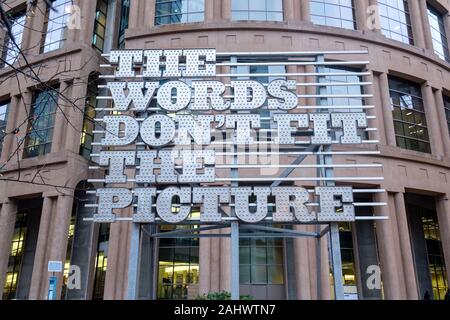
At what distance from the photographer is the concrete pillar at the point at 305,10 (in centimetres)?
2517

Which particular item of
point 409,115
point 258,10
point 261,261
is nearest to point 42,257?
point 261,261

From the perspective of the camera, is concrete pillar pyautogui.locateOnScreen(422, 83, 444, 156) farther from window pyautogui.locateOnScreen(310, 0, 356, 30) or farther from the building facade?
window pyautogui.locateOnScreen(310, 0, 356, 30)

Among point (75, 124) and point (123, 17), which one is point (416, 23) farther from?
point (75, 124)

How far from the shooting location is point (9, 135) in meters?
27.9

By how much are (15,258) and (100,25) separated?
57.0ft

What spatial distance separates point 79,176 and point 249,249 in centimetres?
1086

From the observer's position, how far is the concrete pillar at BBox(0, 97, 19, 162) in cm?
2738

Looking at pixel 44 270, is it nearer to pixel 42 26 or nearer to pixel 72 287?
pixel 72 287

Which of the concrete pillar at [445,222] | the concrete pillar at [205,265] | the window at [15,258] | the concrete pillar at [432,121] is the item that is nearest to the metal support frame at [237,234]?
the concrete pillar at [205,265]

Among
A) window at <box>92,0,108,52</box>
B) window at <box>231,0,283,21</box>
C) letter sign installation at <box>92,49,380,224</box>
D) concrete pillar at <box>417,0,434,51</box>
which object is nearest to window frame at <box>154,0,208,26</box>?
window at <box>231,0,283,21</box>

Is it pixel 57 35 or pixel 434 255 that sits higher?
pixel 57 35

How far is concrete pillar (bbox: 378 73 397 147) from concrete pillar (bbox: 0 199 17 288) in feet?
73.3
